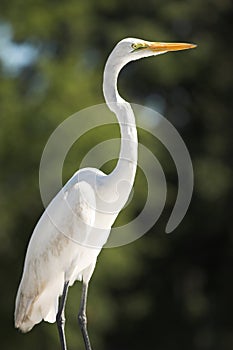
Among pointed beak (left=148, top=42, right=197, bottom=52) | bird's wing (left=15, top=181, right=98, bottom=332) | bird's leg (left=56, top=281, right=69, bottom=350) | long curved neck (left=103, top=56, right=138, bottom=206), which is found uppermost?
pointed beak (left=148, top=42, right=197, bottom=52)

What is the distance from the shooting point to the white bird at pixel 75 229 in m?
4.22

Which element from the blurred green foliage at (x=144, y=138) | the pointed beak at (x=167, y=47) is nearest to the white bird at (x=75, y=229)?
the pointed beak at (x=167, y=47)

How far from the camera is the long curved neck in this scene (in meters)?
4.10

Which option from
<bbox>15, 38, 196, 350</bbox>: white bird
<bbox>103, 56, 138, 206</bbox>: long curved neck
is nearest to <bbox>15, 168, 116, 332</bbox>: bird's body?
<bbox>15, 38, 196, 350</bbox>: white bird

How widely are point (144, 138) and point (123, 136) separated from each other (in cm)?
598

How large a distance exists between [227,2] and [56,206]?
25.1ft

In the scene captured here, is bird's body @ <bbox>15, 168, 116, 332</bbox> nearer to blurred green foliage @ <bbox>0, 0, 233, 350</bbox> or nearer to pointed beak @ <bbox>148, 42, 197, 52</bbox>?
pointed beak @ <bbox>148, 42, 197, 52</bbox>

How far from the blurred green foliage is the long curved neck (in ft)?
17.5

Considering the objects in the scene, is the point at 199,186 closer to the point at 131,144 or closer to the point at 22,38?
the point at 22,38

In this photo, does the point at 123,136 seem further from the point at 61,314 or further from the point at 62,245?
the point at 61,314

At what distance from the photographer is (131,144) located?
4.09 metres

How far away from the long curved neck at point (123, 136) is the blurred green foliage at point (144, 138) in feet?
17.5

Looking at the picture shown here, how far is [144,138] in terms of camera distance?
1007 cm

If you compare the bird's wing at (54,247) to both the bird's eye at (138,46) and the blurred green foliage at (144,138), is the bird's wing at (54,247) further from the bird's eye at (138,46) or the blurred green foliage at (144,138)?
the blurred green foliage at (144,138)
